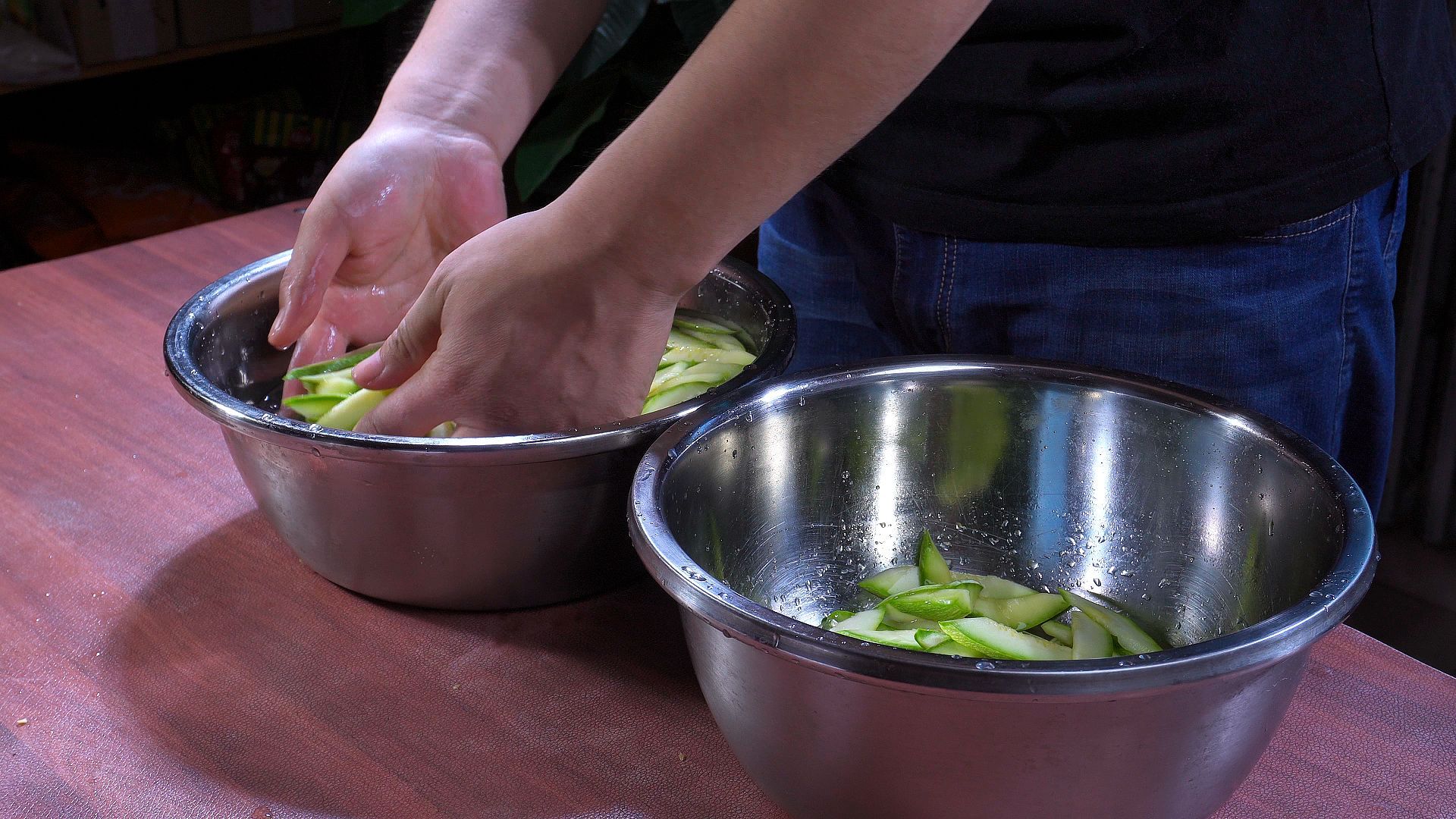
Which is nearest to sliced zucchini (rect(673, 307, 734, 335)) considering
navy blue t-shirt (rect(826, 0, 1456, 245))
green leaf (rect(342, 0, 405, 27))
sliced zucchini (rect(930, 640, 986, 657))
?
navy blue t-shirt (rect(826, 0, 1456, 245))

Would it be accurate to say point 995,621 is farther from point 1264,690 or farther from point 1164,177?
point 1164,177

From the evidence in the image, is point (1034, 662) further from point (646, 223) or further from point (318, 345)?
point (318, 345)

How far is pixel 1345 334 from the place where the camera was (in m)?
0.98

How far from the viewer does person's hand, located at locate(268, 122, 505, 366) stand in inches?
41.4

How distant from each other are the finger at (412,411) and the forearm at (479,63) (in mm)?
359

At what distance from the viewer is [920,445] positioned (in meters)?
0.90

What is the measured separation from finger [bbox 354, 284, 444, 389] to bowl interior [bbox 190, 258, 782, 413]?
0.21m

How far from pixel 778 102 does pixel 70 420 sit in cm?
83

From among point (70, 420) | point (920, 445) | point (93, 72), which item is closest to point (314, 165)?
point (93, 72)

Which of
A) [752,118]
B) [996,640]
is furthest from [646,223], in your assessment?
[996,640]

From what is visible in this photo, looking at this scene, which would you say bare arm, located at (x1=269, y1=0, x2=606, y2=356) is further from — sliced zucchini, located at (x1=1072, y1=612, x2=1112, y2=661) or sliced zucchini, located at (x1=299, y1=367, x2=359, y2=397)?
sliced zucchini, located at (x1=1072, y1=612, x2=1112, y2=661)

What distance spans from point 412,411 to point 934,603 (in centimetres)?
37

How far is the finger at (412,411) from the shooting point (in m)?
0.84

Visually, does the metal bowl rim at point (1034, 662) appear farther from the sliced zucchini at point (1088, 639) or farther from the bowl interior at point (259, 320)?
the bowl interior at point (259, 320)
